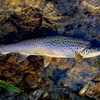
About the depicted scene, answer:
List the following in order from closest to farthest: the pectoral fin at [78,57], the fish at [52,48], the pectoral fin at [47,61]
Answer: the pectoral fin at [78,57]
the fish at [52,48]
the pectoral fin at [47,61]

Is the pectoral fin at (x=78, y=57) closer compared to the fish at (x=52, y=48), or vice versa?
the pectoral fin at (x=78, y=57)

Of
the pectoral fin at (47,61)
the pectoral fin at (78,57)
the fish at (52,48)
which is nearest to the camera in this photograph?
the pectoral fin at (78,57)

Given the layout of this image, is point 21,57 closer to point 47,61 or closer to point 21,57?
point 21,57

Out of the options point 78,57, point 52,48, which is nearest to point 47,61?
point 52,48

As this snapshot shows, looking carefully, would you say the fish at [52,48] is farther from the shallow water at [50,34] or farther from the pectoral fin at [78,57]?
the shallow water at [50,34]

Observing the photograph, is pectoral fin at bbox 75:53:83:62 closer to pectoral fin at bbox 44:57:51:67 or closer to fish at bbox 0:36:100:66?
fish at bbox 0:36:100:66

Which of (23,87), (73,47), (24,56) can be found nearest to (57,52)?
(73,47)

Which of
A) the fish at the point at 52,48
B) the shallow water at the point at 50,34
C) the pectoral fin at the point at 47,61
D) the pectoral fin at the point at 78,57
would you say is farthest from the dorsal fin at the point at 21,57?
the pectoral fin at the point at 78,57

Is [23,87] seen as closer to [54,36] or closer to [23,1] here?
[54,36]

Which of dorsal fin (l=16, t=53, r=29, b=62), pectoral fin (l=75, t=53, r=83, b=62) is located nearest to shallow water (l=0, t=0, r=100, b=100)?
dorsal fin (l=16, t=53, r=29, b=62)
